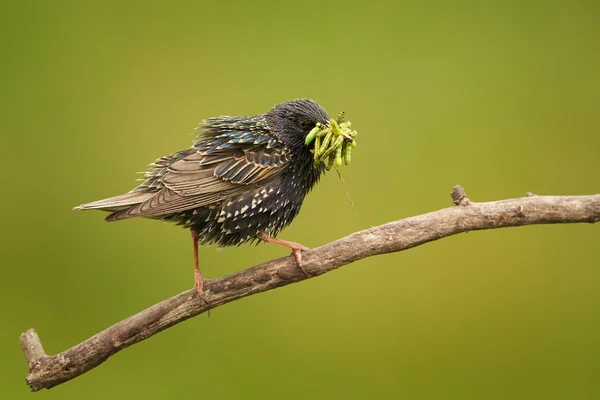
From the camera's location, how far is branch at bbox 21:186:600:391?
3270 millimetres

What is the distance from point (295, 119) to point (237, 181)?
0.50 metres

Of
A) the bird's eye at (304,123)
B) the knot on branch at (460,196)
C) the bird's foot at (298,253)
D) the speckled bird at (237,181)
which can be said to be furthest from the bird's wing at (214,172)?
the knot on branch at (460,196)

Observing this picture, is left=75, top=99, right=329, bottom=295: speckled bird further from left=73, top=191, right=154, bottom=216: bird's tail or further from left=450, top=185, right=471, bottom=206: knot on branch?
left=450, top=185, right=471, bottom=206: knot on branch

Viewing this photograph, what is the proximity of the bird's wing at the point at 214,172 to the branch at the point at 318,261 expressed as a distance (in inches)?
18.2

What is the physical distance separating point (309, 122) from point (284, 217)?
1.82ft

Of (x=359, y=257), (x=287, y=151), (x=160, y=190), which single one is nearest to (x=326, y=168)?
(x=287, y=151)

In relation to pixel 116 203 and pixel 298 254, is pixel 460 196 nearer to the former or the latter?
pixel 298 254

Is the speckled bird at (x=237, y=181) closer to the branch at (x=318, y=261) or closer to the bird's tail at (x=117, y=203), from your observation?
the bird's tail at (x=117, y=203)

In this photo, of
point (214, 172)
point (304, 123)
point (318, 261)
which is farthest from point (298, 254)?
point (304, 123)

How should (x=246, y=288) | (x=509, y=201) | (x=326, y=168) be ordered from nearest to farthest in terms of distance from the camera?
(x=509, y=201)
(x=246, y=288)
(x=326, y=168)

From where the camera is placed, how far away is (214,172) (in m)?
3.62

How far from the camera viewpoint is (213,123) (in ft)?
12.6

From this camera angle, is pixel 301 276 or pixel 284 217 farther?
pixel 284 217

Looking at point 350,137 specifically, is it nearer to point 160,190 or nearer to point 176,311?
point 160,190
